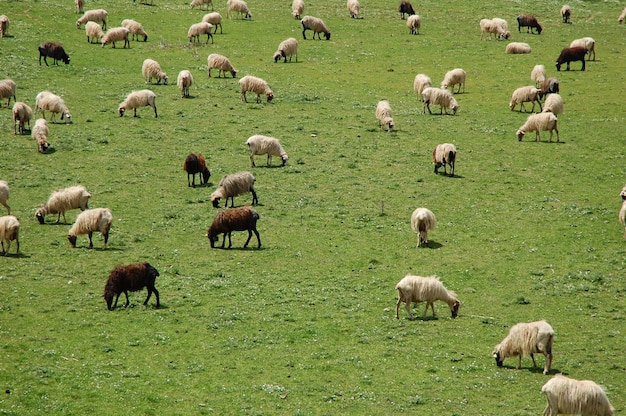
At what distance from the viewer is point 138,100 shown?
41156mm

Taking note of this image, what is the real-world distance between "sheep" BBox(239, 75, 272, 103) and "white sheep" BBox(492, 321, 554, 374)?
27799 millimetres

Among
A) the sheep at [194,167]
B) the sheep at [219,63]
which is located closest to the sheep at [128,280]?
the sheep at [194,167]

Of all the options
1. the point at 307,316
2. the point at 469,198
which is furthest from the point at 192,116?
the point at 307,316

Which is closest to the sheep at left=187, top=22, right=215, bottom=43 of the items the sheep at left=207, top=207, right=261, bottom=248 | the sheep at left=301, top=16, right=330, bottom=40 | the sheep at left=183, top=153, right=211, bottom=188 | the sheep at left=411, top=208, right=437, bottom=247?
the sheep at left=301, top=16, right=330, bottom=40

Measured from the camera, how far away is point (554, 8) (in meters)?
70.2

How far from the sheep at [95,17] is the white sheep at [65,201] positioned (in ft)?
103

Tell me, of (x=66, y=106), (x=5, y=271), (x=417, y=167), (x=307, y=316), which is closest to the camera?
(x=307, y=316)

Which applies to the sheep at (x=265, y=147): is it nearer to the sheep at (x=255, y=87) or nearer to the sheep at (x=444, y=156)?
the sheep at (x=444, y=156)

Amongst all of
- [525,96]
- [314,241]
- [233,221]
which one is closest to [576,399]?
[314,241]

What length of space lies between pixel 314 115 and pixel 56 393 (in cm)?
2778

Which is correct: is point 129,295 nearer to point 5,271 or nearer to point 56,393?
point 5,271

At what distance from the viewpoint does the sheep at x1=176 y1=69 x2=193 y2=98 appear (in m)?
44.1

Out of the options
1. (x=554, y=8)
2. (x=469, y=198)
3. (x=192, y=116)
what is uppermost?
(x=554, y=8)

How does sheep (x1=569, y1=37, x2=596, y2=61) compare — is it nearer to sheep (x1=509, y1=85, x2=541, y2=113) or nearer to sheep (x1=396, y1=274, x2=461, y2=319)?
sheep (x1=509, y1=85, x2=541, y2=113)
